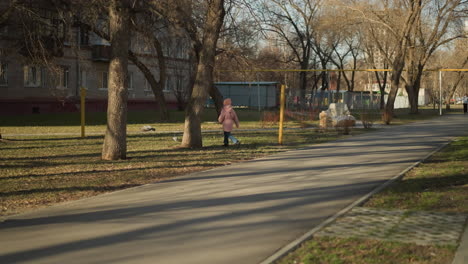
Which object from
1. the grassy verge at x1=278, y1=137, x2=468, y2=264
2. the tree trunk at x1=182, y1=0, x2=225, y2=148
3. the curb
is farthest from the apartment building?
the curb

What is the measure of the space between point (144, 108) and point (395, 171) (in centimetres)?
4025

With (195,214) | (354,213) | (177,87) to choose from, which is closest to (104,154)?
(195,214)

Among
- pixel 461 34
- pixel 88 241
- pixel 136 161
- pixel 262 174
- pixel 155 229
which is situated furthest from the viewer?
pixel 461 34

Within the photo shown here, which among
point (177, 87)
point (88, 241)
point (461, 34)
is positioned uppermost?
point (461, 34)

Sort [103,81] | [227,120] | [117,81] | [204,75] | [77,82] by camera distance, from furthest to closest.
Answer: [103,81] < [77,82] < [227,120] < [204,75] < [117,81]

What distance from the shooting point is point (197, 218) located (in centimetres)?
757

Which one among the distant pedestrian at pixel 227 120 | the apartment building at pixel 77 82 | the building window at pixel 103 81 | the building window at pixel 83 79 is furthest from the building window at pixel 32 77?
the distant pedestrian at pixel 227 120

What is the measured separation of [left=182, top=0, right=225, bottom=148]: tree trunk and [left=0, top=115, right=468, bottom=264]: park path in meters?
4.48

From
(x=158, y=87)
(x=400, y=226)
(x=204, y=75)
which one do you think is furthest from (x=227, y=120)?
(x=158, y=87)

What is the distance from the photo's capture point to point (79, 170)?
12500mm

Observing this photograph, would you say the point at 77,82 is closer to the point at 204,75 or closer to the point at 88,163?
the point at 204,75

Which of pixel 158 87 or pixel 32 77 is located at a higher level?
pixel 32 77

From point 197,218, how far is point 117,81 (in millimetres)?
7155

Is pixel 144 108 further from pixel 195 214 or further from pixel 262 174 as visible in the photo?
pixel 195 214
